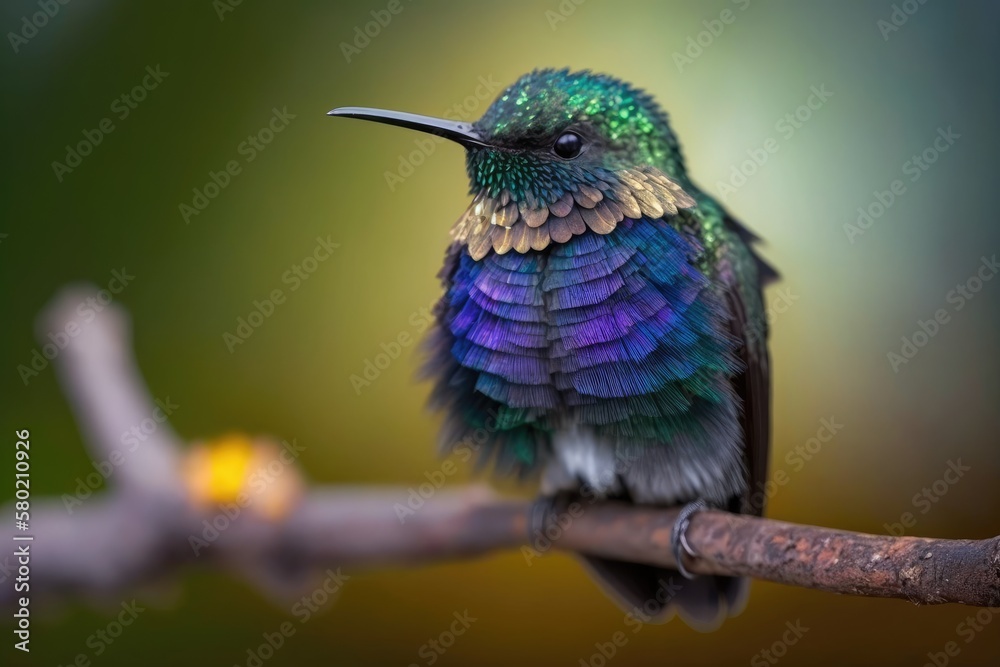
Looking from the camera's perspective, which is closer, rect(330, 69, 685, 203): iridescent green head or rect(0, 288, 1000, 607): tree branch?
rect(330, 69, 685, 203): iridescent green head

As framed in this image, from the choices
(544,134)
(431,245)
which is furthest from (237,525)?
(544,134)

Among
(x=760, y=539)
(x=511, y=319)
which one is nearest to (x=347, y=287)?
(x=511, y=319)

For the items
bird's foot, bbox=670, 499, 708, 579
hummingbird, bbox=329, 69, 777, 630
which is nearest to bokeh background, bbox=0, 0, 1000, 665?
hummingbird, bbox=329, 69, 777, 630

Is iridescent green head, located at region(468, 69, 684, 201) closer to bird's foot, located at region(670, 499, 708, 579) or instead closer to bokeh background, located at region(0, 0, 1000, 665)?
bird's foot, located at region(670, 499, 708, 579)

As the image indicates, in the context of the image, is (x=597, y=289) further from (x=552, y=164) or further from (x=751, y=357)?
(x=751, y=357)

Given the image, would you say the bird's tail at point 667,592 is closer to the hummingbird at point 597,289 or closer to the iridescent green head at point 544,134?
the hummingbird at point 597,289

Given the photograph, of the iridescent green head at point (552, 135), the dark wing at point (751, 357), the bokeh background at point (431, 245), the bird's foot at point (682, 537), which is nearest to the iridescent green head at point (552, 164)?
the iridescent green head at point (552, 135)

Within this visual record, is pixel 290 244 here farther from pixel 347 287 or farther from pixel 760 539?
pixel 760 539
